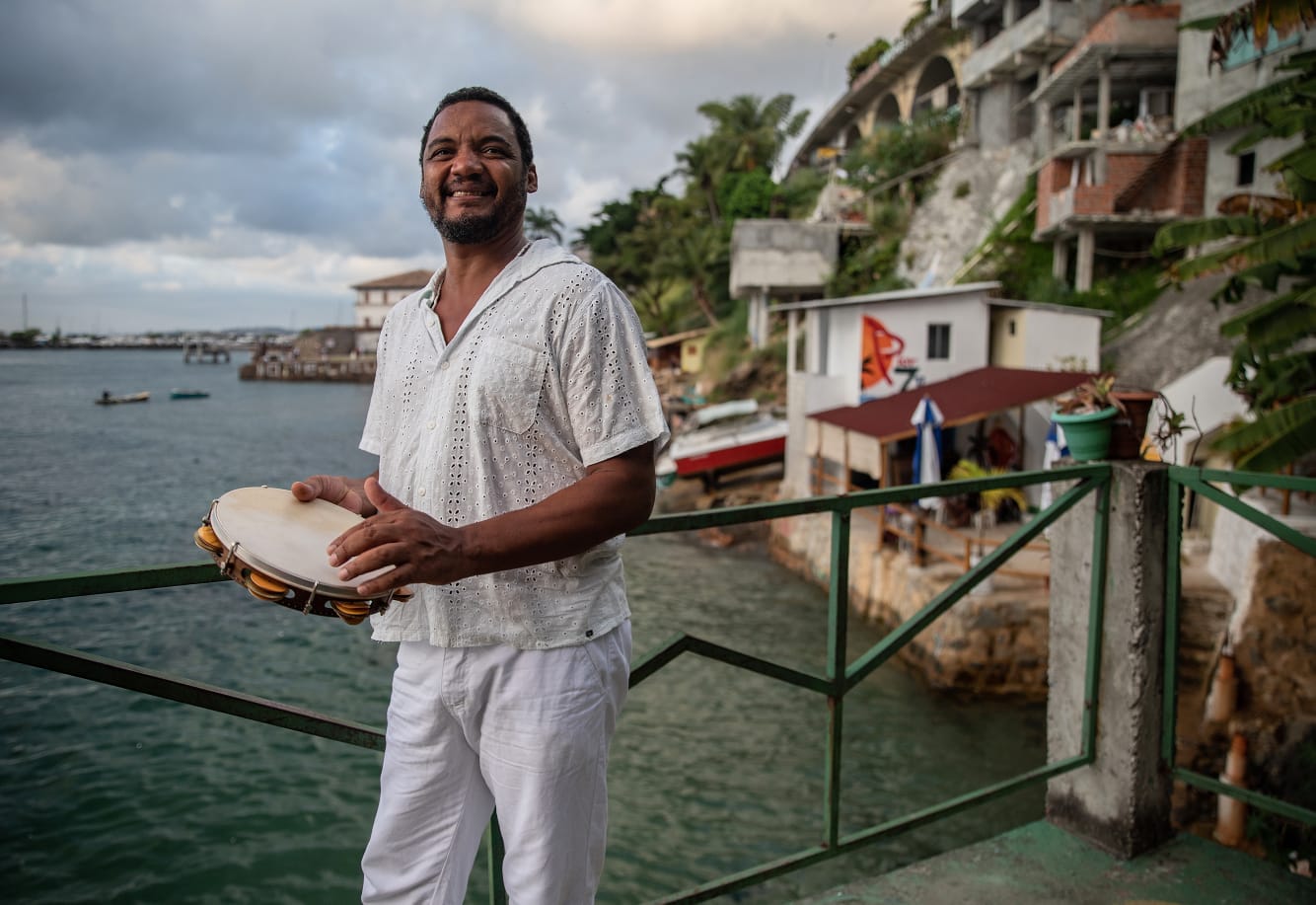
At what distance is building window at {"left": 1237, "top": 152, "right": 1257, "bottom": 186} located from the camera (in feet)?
67.4

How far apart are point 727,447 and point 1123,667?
913 inches

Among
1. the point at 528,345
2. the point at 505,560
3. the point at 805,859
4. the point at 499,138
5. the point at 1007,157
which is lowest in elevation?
the point at 805,859

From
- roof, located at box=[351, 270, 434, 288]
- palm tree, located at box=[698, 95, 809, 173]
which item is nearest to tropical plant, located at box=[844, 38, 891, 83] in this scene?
palm tree, located at box=[698, 95, 809, 173]

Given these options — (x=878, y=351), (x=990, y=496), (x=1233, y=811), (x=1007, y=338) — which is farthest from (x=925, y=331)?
(x=1233, y=811)

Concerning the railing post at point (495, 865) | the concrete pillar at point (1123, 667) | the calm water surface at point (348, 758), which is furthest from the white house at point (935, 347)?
the railing post at point (495, 865)

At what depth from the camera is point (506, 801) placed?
1.65 m

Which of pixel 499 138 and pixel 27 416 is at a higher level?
pixel 499 138

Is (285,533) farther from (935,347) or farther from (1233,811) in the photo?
(935,347)

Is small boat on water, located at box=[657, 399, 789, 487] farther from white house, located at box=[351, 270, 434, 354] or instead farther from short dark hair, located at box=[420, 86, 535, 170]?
white house, located at box=[351, 270, 434, 354]

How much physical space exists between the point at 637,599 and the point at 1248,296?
1263 cm

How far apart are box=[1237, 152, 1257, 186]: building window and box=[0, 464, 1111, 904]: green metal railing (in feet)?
71.1

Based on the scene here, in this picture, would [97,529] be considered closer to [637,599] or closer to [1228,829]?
[637,599]

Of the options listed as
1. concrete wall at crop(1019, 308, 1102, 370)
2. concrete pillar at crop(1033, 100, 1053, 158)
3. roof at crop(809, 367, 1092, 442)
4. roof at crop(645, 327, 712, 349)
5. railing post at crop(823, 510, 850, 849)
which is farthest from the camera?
roof at crop(645, 327, 712, 349)

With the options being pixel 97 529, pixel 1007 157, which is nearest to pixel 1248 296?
pixel 1007 157
